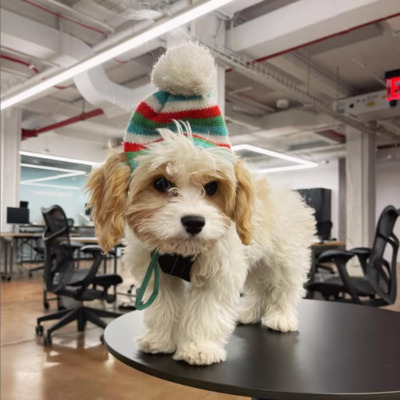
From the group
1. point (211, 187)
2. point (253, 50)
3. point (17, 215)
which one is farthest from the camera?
point (17, 215)

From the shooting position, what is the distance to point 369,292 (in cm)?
339

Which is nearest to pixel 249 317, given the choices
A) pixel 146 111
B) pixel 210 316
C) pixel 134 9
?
pixel 210 316

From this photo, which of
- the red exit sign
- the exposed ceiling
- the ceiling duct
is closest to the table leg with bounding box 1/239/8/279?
the exposed ceiling

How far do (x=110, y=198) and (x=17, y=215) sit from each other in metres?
8.73

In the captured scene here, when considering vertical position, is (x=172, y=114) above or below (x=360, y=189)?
below

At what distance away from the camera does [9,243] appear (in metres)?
8.71

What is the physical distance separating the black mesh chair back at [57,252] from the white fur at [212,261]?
9.36 feet

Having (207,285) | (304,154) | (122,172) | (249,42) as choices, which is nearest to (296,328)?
(207,285)

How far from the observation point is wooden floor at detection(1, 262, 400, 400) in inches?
104

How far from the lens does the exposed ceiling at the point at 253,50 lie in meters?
4.60

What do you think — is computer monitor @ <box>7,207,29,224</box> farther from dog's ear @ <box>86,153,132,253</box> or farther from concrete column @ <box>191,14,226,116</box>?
dog's ear @ <box>86,153,132,253</box>

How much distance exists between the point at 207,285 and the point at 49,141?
12294 mm

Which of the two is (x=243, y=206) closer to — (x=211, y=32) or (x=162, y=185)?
(x=162, y=185)

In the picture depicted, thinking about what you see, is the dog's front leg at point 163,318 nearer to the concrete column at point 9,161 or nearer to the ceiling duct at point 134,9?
the ceiling duct at point 134,9
